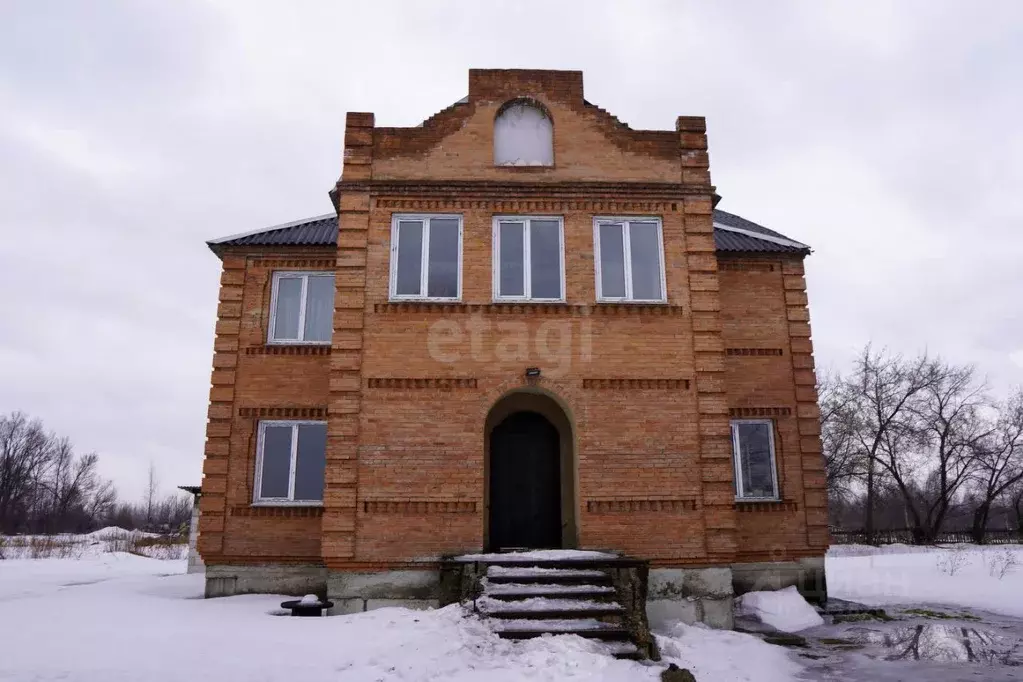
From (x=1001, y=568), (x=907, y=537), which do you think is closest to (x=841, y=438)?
(x=907, y=537)

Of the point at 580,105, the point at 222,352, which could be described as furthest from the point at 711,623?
the point at 222,352

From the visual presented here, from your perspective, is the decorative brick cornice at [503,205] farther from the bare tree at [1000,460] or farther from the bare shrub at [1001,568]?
the bare tree at [1000,460]

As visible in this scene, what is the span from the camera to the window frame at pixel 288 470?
12828mm

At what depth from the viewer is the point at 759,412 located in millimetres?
13883

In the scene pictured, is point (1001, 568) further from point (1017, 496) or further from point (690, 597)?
point (1017, 496)

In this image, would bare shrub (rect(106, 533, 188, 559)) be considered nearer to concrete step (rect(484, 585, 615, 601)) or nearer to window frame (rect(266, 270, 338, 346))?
window frame (rect(266, 270, 338, 346))

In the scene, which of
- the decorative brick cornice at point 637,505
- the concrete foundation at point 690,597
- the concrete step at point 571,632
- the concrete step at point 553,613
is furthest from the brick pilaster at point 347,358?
the concrete foundation at point 690,597

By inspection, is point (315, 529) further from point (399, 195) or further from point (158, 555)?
point (158, 555)

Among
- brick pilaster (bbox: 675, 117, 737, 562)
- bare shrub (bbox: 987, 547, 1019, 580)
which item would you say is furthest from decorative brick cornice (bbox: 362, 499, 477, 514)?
bare shrub (bbox: 987, 547, 1019, 580)

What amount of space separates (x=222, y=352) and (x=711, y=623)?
971 centimetres

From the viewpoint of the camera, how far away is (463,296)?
11383 millimetres

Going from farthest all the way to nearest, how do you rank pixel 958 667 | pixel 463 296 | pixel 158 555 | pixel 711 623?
pixel 158 555
pixel 463 296
pixel 711 623
pixel 958 667

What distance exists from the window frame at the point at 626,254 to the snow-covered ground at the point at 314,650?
4.99 metres

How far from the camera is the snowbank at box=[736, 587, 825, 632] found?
11824mm
